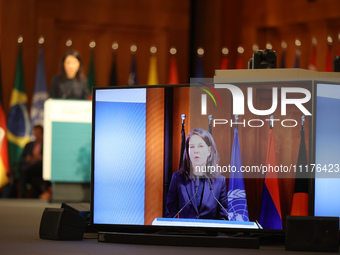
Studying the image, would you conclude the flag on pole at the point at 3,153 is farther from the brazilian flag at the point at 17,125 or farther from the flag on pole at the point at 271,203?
the flag on pole at the point at 271,203

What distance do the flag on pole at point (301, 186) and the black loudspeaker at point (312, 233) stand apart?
0.42 feet

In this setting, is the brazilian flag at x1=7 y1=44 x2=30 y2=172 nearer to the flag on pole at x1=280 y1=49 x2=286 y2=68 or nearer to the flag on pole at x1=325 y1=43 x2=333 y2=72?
the flag on pole at x1=280 y1=49 x2=286 y2=68

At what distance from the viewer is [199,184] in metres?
3.41

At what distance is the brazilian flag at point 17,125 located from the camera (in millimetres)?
9430

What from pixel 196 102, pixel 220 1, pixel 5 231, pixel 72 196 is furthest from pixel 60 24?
pixel 196 102

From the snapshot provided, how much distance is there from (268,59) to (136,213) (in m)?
1.18

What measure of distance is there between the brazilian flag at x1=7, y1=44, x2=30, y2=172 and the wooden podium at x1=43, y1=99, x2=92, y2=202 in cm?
244

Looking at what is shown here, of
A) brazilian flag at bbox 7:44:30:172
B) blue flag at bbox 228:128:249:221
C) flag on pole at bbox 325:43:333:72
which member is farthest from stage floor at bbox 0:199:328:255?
flag on pole at bbox 325:43:333:72

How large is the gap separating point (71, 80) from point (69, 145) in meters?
0.73

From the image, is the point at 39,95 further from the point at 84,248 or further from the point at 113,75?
the point at 84,248

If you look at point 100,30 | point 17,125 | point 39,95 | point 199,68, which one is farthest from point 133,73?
point 17,125

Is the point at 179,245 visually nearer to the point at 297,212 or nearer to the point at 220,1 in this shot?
the point at 297,212

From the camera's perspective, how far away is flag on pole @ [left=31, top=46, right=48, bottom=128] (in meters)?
9.46

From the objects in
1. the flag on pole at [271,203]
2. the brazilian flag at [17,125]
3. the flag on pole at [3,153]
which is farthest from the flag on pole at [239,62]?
the flag on pole at [271,203]
